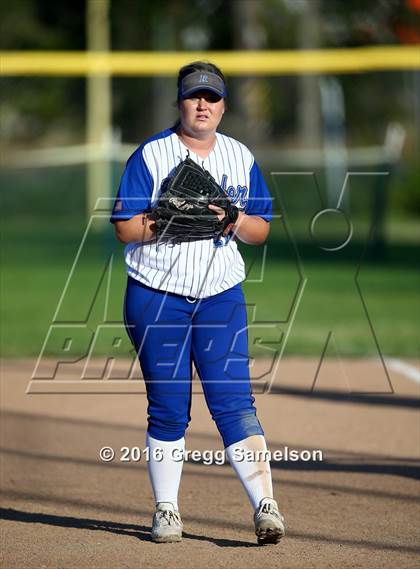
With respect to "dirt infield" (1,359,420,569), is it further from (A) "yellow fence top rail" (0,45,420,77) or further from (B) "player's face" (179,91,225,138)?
(A) "yellow fence top rail" (0,45,420,77)

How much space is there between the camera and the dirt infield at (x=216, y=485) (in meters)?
4.63

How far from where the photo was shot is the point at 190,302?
15.5ft

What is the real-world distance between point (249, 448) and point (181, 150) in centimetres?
121

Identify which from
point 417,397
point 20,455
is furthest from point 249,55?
point 20,455

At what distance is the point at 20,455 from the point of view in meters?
6.59

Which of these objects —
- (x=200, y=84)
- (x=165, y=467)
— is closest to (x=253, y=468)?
(x=165, y=467)

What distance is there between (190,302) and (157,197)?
437 millimetres

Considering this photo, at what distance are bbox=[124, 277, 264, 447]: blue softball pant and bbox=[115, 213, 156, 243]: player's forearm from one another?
7.4 inches

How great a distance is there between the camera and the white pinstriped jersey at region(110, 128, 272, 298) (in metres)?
4.64

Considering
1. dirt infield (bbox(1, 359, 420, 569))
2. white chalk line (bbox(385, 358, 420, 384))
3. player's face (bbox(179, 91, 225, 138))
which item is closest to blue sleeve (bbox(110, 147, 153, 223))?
player's face (bbox(179, 91, 225, 138))

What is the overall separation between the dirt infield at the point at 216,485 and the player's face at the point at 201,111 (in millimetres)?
1649

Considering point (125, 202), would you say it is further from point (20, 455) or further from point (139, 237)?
point (20, 455)

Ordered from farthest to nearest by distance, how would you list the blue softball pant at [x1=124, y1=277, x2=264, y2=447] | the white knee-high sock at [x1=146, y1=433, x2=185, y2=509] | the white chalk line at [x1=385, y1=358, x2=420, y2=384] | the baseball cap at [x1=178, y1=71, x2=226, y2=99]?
the white chalk line at [x1=385, y1=358, x2=420, y2=384], the white knee-high sock at [x1=146, y1=433, x2=185, y2=509], the blue softball pant at [x1=124, y1=277, x2=264, y2=447], the baseball cap at [x1=178, y1=71, x2=226, y2=99]

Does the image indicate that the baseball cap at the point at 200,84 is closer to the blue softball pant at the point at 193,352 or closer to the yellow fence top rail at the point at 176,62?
the blue softball pant at the point at 193,352
